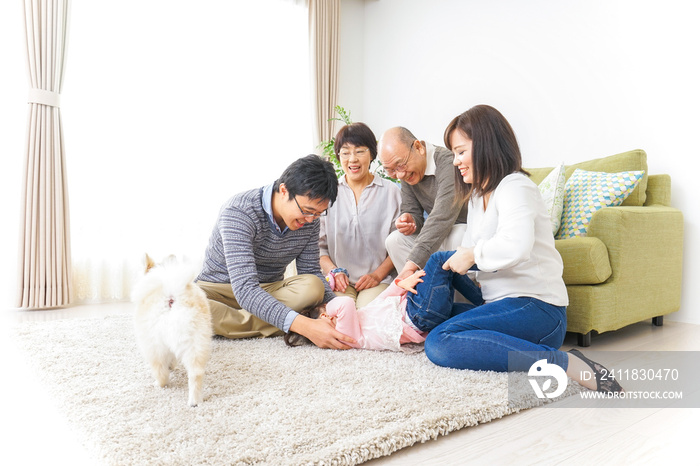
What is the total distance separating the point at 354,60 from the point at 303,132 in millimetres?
985

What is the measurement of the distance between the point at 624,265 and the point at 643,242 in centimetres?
20

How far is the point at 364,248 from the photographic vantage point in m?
2.75

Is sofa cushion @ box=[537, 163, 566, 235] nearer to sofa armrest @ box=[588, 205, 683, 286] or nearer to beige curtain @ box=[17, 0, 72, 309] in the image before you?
sofa armrest @ box=[588, 205, 683, 286]

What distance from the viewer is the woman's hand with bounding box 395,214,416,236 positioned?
2512 mm

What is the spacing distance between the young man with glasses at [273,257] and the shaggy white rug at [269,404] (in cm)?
15

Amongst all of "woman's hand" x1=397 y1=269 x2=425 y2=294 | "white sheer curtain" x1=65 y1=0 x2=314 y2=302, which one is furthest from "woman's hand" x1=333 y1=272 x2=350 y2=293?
"white sheer curtain" x1=65 y1=0 x2=314 y2=302

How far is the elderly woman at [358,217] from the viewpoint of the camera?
2.69 metres

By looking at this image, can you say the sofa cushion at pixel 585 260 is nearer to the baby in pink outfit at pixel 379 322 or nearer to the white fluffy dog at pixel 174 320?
the baby in pink outfit at pixel 379 322

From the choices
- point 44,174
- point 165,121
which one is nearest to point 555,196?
point 165,121

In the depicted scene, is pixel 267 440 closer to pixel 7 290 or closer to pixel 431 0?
pixel 7 290

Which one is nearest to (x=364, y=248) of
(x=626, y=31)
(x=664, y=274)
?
(x=664, y=274)

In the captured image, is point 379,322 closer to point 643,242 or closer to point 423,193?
point 423,193

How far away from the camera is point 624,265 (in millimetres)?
2148

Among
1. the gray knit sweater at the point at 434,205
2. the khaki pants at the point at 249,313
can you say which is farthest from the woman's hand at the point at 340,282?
the gray knit sweater at the point at 434,205
